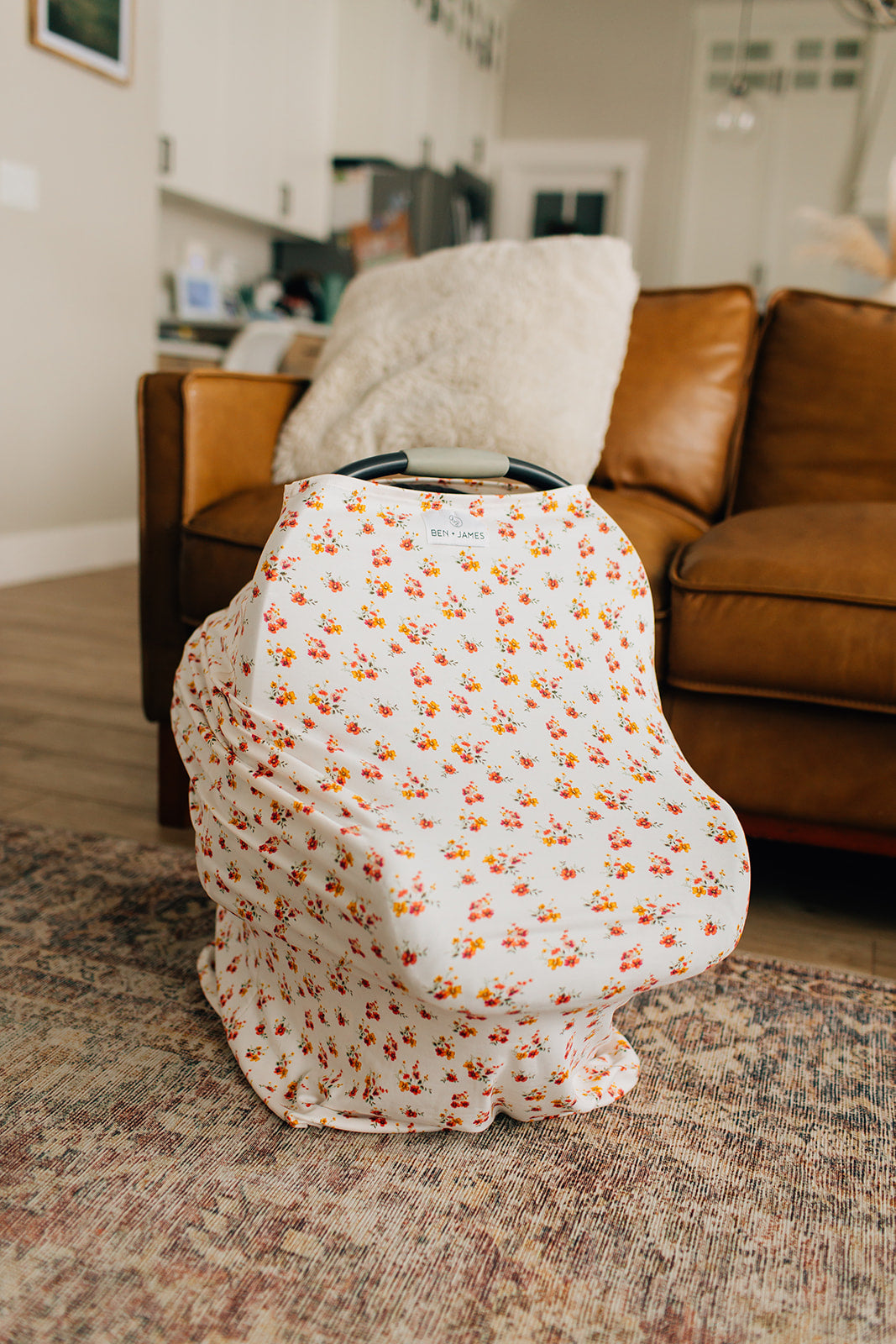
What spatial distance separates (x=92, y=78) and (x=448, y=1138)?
3319mm

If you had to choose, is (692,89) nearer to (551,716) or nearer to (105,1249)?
(551,716)

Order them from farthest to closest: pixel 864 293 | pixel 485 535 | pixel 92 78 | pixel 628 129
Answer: pixel 628 129 < pixel 864 293 < pixel 92 78 < pixel 485 535

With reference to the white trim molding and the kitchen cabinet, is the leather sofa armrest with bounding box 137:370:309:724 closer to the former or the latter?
the kitchen cabinet

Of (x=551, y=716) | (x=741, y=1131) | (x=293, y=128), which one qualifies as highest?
(x=293, y=128)

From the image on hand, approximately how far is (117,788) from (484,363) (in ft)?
2.79

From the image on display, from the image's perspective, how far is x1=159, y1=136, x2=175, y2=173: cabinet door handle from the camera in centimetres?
354

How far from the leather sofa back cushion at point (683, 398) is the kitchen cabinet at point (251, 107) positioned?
2545 millimetres

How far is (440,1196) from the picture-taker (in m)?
0.79

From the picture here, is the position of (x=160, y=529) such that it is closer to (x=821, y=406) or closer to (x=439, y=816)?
(x=439, y=816)

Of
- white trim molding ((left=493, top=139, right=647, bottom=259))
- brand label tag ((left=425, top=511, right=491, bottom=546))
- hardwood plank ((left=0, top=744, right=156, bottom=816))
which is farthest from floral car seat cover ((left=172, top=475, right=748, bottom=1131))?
white trim molding ((left=493, top=139, right=647, bottom=259))

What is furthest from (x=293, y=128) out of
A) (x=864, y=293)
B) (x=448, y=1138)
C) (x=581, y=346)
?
(x=448, y=1138)

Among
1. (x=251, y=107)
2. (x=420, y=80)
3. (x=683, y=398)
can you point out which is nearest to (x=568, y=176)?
(x=420, y=80)

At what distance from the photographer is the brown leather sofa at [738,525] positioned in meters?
1.20

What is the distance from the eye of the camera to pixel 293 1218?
759mm
